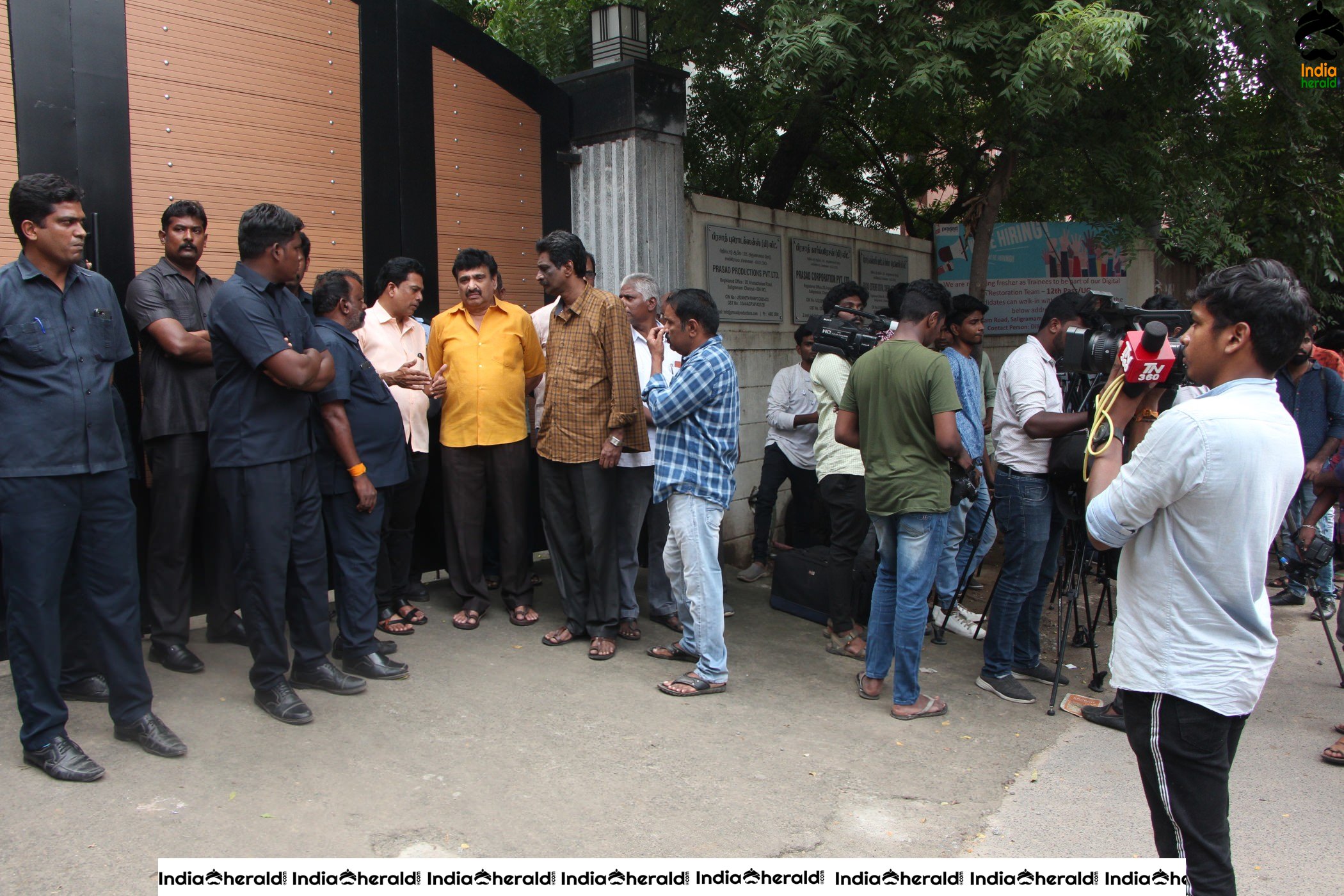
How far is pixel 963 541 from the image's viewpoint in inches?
251

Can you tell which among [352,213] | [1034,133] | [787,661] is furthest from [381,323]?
[1034,133]

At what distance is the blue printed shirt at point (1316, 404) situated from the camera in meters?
6.49

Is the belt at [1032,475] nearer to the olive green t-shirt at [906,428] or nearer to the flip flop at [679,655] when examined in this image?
the olive green t-shirt at [906,428]

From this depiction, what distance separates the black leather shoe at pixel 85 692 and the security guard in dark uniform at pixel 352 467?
97 cm

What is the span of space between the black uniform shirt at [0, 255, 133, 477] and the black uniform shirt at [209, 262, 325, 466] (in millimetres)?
388

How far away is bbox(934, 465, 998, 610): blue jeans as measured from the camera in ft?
19.2

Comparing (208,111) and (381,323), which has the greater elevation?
(208,111)

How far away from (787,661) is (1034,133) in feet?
13.0

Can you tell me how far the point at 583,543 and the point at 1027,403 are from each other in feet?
7.71

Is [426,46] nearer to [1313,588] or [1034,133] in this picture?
Answer: [1034,133]

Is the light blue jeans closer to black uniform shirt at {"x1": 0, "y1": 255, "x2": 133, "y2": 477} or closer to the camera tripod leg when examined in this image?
black uniform shirt at {"x1": 0, "y1": 255, "x2": 133, "y2": 477}

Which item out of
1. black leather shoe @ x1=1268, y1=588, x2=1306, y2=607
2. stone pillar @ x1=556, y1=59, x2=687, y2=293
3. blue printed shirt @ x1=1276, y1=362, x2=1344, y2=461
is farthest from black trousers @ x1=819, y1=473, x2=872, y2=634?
black leather shoe @ x1=1268, y1=588, x2=1306, y2=607

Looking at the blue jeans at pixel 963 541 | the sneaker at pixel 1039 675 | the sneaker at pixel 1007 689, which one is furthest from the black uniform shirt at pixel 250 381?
the sneaker at pixel 1039 675

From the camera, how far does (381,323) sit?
525cm
